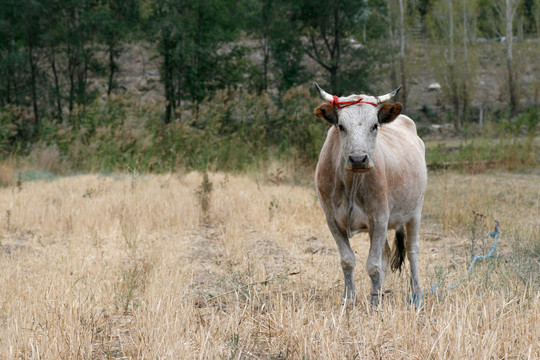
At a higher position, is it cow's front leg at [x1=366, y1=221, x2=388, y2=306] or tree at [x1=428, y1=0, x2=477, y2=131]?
tree at [x1=428, y1=0, x2=477, y2=131]

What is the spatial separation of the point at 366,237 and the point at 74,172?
24.8 ft

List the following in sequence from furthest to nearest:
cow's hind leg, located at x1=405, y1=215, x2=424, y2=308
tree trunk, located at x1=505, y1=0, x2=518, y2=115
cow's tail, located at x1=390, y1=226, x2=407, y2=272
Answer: tree trunk, located at x1=505, y1=0, x2=518, y2=115 < cow's tail, located at x1=390, y1=226, x2=407, y2=272 < cow's hind leg, located at x1=405, y1=215, x2=424, y2=308

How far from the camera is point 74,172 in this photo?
43.0 feet

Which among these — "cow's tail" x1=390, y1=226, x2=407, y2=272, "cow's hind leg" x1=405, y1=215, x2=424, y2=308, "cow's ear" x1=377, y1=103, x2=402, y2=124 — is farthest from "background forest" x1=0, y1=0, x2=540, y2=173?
"cow's ear" x1=377, y1=103, x2=402, y2=124

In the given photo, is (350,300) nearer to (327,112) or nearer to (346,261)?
(346,261)

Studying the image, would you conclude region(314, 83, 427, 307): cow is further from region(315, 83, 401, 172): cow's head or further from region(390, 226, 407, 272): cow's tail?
region(390, 226, 407, 272): cow's tail

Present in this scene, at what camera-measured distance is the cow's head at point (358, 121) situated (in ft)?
14.5

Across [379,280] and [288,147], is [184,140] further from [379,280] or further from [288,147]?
[379,280]

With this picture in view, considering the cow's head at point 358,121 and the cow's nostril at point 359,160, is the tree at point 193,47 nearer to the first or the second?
the cow's head at point 358,121

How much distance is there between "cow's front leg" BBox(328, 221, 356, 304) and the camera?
5023mm

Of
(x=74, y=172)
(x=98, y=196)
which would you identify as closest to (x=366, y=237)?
(x=98, y=196)

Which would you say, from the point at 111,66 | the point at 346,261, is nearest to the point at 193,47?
the point at 111,66

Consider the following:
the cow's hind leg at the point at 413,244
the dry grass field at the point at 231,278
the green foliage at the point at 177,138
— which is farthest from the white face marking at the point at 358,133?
the green foliage at the point at 177,138

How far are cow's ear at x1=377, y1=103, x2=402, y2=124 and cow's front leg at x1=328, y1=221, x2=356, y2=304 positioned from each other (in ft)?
3.38
